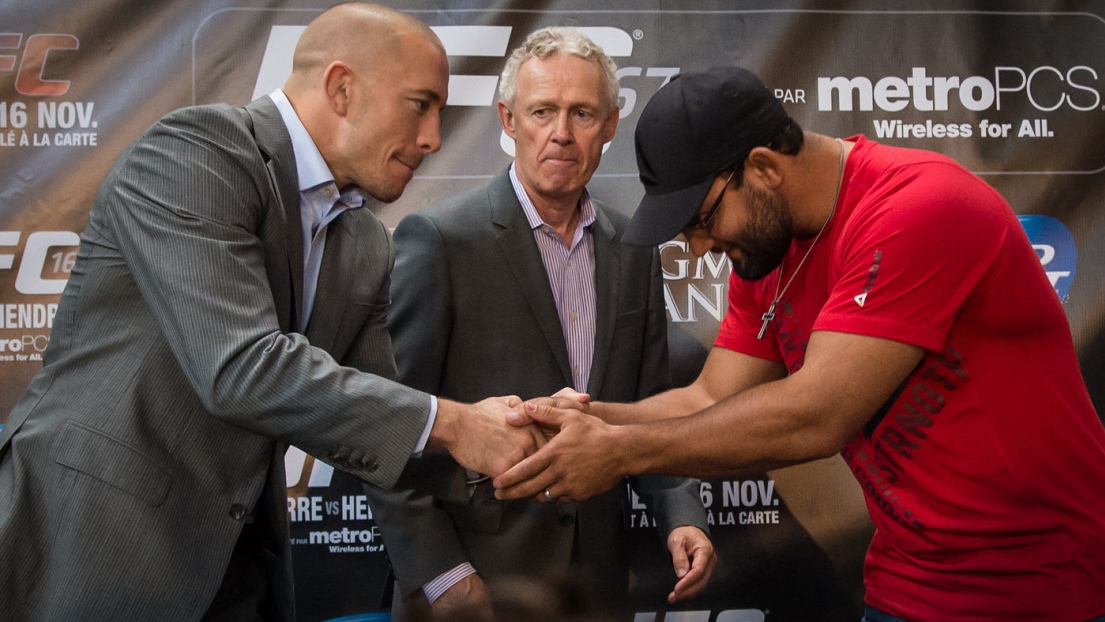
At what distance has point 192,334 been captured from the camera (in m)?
1.68

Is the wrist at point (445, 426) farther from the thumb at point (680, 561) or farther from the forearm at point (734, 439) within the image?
the thumb at point (680, 561)

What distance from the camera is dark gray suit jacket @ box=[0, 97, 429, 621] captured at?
1.72 m

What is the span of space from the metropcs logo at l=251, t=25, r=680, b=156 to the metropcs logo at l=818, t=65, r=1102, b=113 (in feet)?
2.94

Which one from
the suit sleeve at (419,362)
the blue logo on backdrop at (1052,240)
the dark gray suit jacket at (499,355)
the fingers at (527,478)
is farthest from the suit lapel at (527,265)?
the blue logo on backdrop at (1052,240)

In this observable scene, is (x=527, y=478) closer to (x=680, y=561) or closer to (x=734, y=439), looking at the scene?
(x=734, y=439)

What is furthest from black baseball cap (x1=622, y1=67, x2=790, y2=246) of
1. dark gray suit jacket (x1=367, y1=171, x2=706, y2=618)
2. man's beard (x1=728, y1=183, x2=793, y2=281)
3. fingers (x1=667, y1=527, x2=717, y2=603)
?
fingers (x1=667, y1=527, x2=717, y2=603)

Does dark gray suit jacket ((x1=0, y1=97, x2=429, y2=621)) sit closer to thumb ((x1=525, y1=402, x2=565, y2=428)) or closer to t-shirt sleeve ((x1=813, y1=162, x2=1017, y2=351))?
thumb ((x1=525, y1=402, x2=565, y2=428))

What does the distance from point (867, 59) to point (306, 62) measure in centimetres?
227

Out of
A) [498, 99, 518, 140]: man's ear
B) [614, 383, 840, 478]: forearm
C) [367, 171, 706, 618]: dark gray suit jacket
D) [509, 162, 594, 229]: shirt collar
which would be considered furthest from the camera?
[498, 99, 518, 140]: man's ear

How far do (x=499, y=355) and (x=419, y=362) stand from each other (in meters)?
0.24

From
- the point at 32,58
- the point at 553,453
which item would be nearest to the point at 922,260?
the point at 553,453

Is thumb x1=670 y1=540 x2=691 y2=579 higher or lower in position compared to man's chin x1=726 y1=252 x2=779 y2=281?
lower

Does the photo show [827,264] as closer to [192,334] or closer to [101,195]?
[192,334]

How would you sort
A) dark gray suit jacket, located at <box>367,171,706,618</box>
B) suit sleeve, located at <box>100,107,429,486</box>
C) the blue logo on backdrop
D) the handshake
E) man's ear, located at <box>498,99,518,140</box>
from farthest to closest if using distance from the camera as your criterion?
the blue logo on backdrop → man's ear, located at <box>498,99,518,140</box> → dark gray suit jacket, located at <box>367,171,706,618</box> → the handshake → suit sleeve, located at <box>100,107,429,486</box>
